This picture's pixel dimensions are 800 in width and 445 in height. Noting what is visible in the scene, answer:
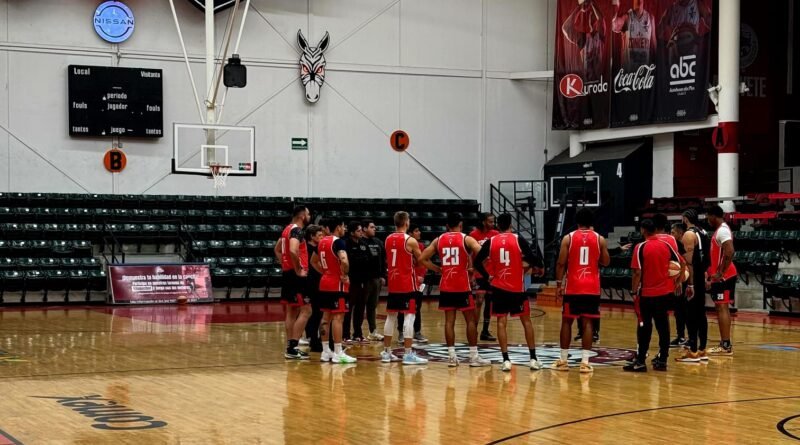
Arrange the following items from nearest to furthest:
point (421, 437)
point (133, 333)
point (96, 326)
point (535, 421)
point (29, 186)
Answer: point (421, 437)
point (535, 421)
point (133, 333)
point (96, 326)
point (29, 186)

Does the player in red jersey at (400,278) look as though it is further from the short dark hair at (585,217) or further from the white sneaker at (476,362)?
the short dark hair at (585,217)

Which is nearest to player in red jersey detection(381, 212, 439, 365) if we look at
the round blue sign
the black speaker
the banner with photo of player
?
the black speaker

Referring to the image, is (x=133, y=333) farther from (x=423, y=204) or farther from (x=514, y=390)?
(x=423, y=204)

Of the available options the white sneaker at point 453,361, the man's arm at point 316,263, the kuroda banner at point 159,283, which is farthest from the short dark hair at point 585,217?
the kuroda banner at point 159,283

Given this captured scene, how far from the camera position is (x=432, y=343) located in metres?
15.2

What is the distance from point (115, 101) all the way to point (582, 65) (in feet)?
41.3

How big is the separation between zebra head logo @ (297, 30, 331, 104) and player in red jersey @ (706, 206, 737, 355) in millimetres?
16650

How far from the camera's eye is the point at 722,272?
1371 cm

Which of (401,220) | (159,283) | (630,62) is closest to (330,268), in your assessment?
(401,220)

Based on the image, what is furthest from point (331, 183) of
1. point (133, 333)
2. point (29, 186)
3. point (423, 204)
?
point (133, 333)

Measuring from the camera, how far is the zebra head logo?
94.2ft

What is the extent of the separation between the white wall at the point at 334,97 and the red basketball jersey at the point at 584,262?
17118mm

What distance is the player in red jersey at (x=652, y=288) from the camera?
39.7ft

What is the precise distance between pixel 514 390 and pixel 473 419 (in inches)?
69.6
